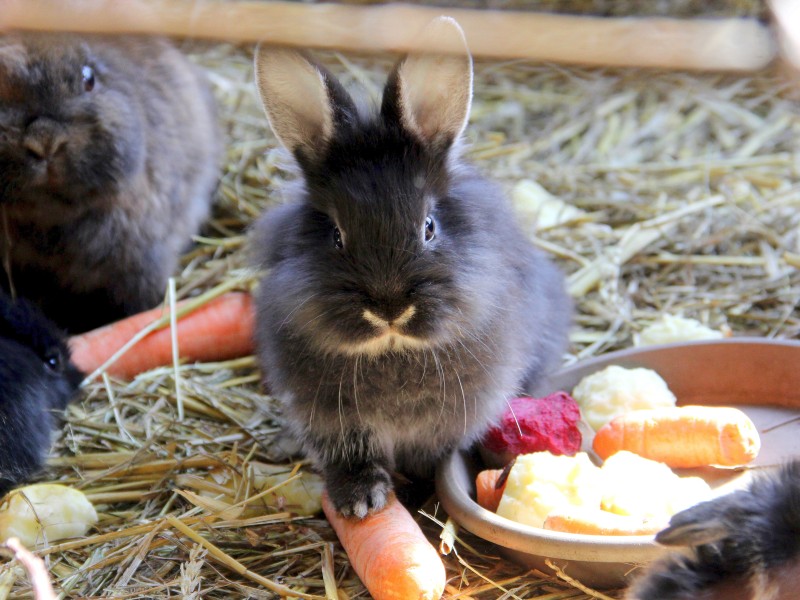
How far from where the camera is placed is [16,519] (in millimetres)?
2430

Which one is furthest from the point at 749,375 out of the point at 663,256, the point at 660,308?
the point at 663,256

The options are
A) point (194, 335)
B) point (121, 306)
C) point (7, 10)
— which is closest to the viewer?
point (7, 10)

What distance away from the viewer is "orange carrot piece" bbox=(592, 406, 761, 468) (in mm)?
2348

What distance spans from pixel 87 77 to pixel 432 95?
1501mm

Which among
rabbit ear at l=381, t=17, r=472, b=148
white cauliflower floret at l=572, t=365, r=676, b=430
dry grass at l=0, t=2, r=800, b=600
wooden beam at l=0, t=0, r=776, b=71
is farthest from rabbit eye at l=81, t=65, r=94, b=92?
white cauliflower floret at l=572, t=365, r=676, b=430

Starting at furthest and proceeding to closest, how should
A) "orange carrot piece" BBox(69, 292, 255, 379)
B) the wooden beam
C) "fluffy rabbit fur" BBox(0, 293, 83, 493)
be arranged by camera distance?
"orange carrot piece" BBox(69, 292, 255, 379)
"fluffy rabbit fur" BBox(0, 293, 83, 493)
the wooden beam

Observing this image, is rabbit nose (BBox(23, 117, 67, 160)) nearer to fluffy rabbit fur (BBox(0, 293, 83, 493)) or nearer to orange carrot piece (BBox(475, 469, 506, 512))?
fluffy rabbit fur (BBox(0, 293, 83, 493))

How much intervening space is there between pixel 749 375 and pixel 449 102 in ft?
4.12

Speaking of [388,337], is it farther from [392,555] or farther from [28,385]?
[28,385]

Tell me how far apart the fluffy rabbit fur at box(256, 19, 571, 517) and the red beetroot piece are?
0.10 meters

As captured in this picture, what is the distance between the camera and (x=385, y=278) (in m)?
1.98

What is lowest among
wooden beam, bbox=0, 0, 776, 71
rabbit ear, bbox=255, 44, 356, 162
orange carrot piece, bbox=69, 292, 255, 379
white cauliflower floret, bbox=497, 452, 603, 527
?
orange carrot piece, bbox=69, 292, 255, 379

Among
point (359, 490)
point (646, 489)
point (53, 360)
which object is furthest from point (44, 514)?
point (646, 489)

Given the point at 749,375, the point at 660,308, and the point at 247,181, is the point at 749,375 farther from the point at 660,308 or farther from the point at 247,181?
the point at 247,181
